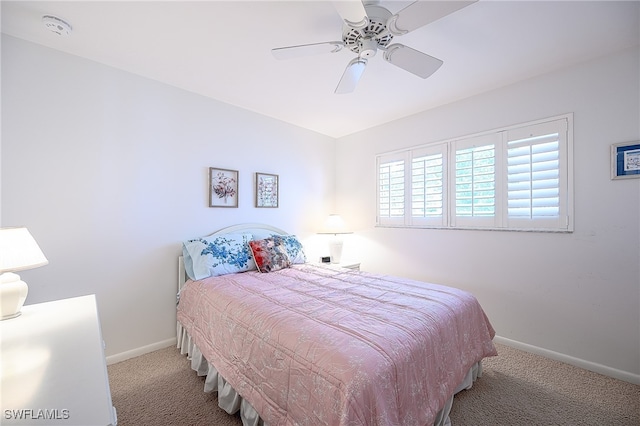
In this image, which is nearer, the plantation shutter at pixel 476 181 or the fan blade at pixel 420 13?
the fan blade at pixel 420 13

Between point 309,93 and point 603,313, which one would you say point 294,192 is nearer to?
point 309,93

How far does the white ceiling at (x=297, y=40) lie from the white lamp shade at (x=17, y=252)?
1399mm

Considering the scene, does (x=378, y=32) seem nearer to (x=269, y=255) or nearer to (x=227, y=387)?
(x=269, y=255)

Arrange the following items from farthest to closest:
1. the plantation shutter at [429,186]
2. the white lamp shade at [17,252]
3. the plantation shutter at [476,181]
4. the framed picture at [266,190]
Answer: the framed picture at [266,190], the plantation shutter at [429,186], the plantation shutter at [476,181], the white lamp shade at [17,252]

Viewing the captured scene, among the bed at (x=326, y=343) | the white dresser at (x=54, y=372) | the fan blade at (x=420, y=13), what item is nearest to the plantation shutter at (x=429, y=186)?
the bed at (x=326, y=343)

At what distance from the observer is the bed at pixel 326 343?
1.09 meters

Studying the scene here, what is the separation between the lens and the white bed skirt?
148 centimetres

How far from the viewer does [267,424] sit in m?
1.28

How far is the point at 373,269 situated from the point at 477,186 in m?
1.65

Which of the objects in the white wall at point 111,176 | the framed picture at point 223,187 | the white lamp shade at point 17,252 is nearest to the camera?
the white lamp shade at point 17,252

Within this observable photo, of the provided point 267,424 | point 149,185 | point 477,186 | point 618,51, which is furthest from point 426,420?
point 618,51

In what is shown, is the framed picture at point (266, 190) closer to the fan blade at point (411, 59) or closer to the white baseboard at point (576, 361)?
the fan blade at point (411, 59)

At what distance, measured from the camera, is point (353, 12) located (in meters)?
1.39

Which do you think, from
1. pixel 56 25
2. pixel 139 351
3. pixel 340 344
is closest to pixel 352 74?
pixel 340 344
